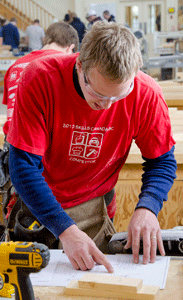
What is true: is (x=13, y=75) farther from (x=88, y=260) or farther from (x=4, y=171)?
(x=88, y=260)

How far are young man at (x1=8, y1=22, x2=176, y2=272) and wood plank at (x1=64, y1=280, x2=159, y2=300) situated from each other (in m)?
0.13

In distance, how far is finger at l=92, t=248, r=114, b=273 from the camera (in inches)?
50.3

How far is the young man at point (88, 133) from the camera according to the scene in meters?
1.21

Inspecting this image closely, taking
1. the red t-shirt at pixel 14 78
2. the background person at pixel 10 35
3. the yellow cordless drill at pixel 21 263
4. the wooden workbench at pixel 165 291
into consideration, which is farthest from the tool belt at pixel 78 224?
the background person at pixel 10 35

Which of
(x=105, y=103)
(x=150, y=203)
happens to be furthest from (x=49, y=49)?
(x=150, y=203)

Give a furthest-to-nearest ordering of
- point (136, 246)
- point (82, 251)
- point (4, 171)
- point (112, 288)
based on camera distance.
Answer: point (4, 171), point (136, 246), point (82, 251), point (112, 288)

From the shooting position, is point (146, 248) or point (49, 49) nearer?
point (146, 248)

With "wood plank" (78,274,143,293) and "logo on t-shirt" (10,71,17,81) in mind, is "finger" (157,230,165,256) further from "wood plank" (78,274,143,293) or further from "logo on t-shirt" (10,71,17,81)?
"logo on t-shirt" (10,71,17,81)

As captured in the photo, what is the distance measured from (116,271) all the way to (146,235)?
166 mm

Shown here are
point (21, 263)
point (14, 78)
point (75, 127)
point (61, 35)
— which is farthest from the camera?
point (61, 35)

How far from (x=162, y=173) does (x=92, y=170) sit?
288mm

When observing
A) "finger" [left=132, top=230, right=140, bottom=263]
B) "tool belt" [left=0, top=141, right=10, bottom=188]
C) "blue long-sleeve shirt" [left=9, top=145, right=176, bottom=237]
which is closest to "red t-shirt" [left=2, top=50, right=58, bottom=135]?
"tool belt" [left=0, top=141, right=10, bottom=188]

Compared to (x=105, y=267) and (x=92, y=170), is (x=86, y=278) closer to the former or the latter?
(x=105, y=267)

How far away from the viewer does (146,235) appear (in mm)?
1359
